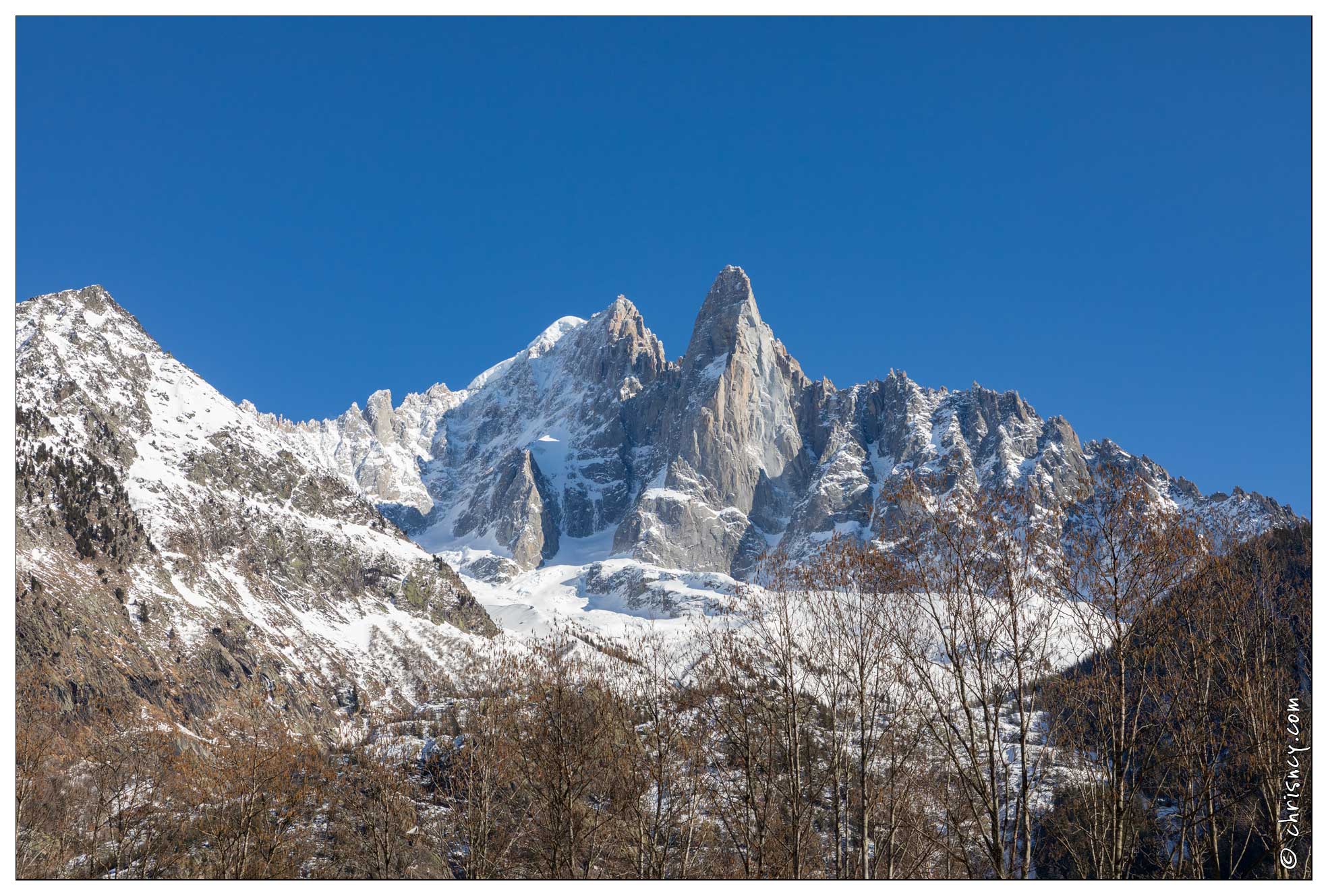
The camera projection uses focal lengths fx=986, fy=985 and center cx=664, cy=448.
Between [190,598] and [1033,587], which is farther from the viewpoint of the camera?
[190,598]

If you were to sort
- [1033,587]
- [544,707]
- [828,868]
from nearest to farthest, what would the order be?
[1033,587] → [544,707] → [828,868]

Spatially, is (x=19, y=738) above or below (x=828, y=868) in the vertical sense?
above

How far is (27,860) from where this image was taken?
114ft

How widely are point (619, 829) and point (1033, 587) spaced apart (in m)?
24.1

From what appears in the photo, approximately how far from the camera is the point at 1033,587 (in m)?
23.5

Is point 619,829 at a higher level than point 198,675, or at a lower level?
lower

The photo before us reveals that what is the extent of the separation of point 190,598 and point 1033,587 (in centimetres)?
17661
